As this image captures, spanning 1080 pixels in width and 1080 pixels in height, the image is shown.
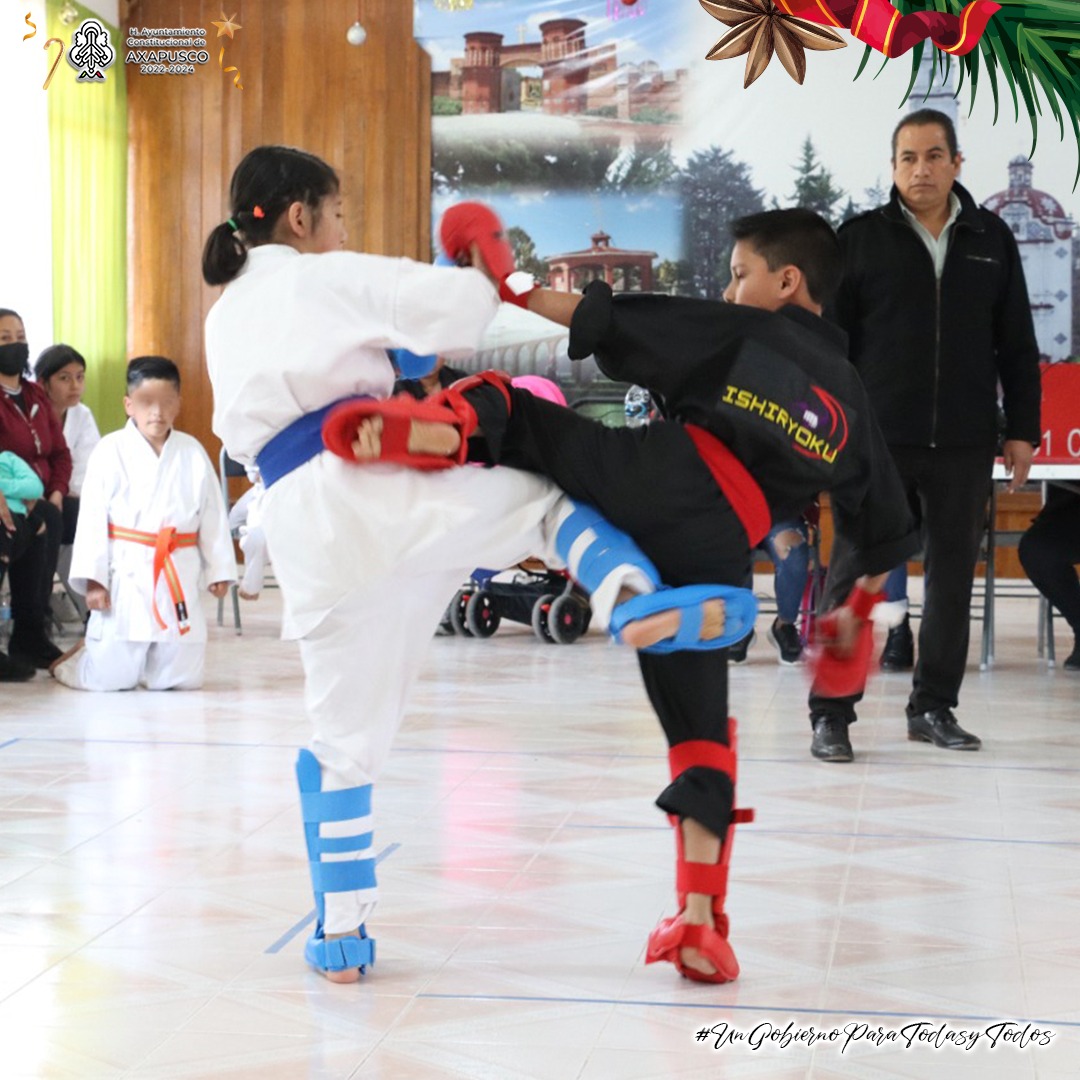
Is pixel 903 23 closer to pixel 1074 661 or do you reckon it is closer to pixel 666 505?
pixel 1074 661

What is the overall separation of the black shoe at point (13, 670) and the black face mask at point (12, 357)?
4.02 feet

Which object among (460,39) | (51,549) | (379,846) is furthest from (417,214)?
(379,846)

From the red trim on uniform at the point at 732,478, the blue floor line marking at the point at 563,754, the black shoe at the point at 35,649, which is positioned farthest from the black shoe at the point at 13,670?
the red trim on uniform at the point at 732,478

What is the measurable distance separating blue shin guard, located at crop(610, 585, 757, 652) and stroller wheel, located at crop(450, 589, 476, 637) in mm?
4376

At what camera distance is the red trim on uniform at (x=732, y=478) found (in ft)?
6.72

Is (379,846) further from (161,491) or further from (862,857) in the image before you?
(161,491)

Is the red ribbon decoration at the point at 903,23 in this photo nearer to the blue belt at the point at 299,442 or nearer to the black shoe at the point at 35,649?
the black shoe at the point at 35,649

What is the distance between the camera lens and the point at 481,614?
6.40 meters

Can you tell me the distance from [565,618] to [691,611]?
14.0 feet

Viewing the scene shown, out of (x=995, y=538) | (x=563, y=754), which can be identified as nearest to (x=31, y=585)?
(x=563, y=754)

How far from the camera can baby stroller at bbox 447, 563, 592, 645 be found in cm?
619

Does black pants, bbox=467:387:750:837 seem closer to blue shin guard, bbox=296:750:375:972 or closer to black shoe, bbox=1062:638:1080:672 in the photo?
blue shin guard, bbox=296:750:375:972

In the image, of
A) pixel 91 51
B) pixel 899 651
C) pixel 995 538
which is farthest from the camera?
pixel 91 51

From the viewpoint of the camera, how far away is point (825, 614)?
236 cm
